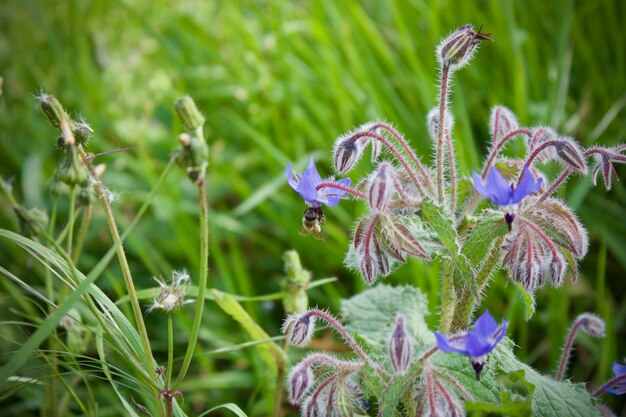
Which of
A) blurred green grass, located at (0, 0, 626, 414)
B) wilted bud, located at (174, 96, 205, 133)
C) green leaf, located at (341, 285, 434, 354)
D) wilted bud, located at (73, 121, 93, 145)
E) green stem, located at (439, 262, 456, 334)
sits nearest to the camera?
wilted bud, located at (174, 96, 205, 133)

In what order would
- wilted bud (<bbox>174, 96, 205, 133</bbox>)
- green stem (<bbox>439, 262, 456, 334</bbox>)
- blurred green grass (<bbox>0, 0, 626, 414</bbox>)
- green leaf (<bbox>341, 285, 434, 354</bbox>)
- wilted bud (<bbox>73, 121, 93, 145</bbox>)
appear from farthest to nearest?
blurred green grass (<bbox>0, 0, 626, 414</bbox>) < green leaf (<bbox>341, 285, 434, 354</bbox>) < green stem (<bbox>439, 262, 456, 334</bbox>) < wilted bud (<bbox>73, 121, 93, 145</bbox>) < wilted bud (<bbox>174, 96, 205, 133</bbox>)

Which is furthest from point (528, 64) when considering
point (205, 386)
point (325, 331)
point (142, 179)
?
point (205, 386)

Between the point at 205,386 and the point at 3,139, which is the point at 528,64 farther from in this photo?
the point at 3,139

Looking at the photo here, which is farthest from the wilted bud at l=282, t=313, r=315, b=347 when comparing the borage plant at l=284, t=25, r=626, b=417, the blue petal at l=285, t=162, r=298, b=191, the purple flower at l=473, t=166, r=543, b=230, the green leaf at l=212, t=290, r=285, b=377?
the purple flower at l=473, t=166, r=543, b=230

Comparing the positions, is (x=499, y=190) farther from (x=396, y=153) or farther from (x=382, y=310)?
(x=382, y=310)

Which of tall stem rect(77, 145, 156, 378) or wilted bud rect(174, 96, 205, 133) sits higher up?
wilted bud rect(174, 96, 205, 133)

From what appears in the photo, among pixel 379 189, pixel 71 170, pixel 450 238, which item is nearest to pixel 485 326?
pixel 450 238

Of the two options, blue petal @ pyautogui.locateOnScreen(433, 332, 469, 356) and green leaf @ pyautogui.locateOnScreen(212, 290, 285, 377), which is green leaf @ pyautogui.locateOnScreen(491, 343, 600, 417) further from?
green leaf @ pyautogui.locateOnScreen(212, 290, 285, 377)
